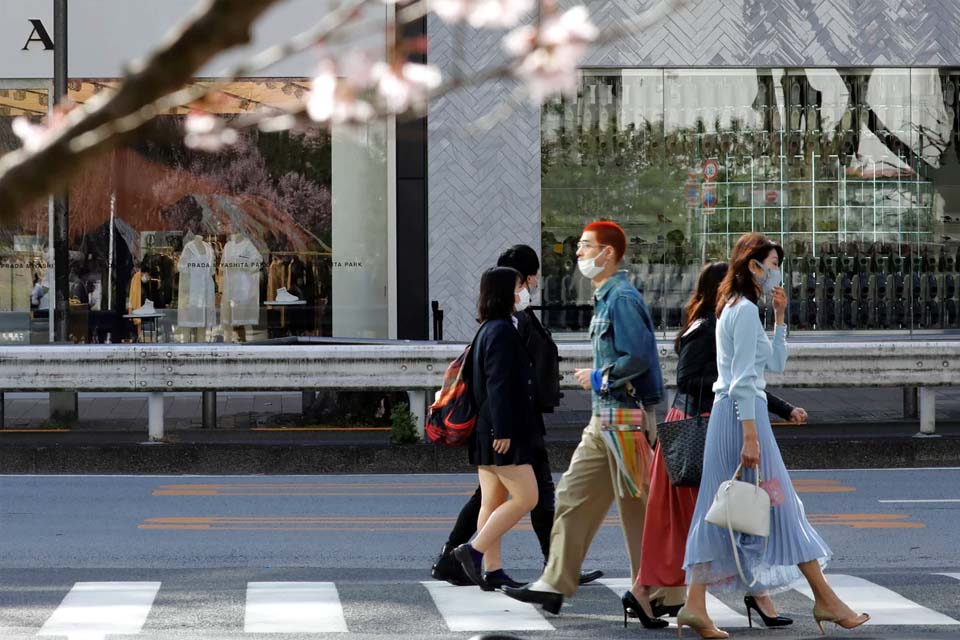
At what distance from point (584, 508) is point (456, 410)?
3.56 ft

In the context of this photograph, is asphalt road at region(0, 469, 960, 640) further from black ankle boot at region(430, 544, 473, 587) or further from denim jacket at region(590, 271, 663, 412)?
denim jacket at region(590, 271, 663, 412)

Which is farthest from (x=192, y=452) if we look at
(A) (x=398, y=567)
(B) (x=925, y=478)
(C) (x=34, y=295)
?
(C) (x=34, y=295)

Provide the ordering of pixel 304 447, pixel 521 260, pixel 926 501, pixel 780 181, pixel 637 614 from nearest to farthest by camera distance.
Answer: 1. pixel 637 614
2. pixel 521 260
3. pixel 926 501
4. pixel 304 447
5. pixel 780 181

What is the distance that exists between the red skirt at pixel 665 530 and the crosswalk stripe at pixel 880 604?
93cm

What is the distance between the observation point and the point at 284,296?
22.2 meters

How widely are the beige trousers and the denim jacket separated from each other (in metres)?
0.13

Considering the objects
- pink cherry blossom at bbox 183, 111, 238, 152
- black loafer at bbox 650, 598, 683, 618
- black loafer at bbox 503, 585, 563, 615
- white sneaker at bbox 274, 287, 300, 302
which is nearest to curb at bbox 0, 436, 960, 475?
black loafer at bbox 503, 585, 563, 615

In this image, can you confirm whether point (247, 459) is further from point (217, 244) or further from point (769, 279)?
point (217, 244)

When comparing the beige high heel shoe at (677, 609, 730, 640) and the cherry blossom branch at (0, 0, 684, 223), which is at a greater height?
the cherry blossom branch at (0, 0, 684, 223)

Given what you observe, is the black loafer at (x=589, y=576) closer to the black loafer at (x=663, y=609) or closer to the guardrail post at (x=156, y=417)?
the black loafer at (x=663, y=609)

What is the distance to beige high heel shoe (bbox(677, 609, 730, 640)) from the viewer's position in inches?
274

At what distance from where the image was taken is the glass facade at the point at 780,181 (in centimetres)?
2280

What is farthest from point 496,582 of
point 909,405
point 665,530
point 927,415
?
point 909,405

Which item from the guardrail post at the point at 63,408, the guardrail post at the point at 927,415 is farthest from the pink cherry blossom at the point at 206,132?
the guardrail post at the point at 63,408
